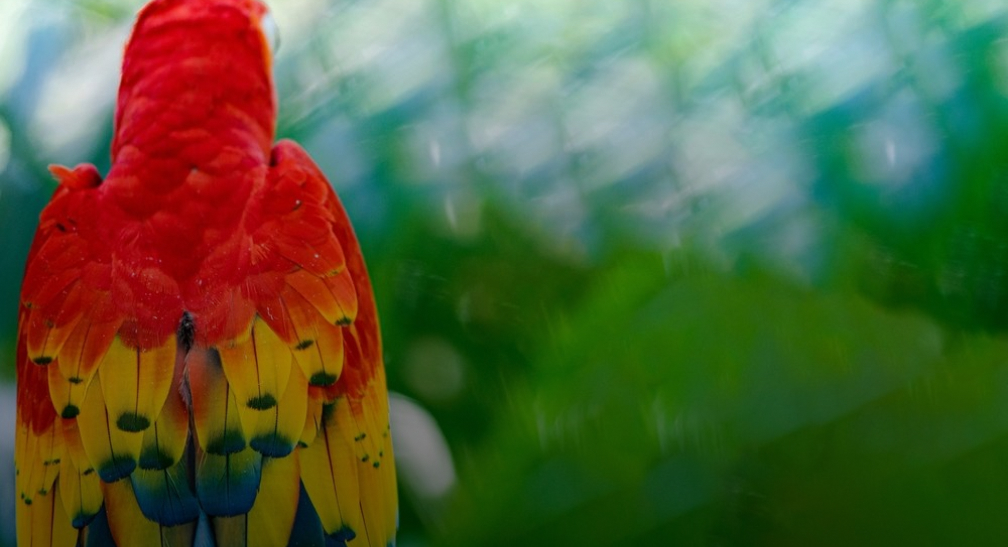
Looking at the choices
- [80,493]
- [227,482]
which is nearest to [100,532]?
[80,493]

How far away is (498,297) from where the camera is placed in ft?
4.11

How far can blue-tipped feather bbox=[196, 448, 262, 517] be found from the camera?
110cm

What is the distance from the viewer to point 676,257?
125cm

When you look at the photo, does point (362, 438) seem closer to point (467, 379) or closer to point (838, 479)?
point (467, 379)

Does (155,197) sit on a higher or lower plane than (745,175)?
higher

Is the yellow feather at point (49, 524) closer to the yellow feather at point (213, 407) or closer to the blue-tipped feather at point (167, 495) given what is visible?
the blue-tipped feather at point (167, 495)

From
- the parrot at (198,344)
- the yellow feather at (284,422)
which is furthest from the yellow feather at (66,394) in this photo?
the yellow feather at (284,422)

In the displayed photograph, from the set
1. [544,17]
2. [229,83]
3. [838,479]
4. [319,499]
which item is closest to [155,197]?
[229,83]

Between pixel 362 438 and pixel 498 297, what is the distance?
0.92 ft

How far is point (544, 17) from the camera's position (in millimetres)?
1273

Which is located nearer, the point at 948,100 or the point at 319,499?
the point at 319,499

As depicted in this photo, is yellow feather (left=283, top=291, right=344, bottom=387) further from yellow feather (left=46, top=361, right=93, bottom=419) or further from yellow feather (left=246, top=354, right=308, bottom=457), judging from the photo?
yellow feather (left=46, top=361, right=93, bottom=419)

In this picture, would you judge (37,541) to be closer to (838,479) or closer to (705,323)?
(705,323)

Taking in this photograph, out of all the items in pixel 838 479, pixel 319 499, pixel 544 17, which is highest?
pixel 544 17
